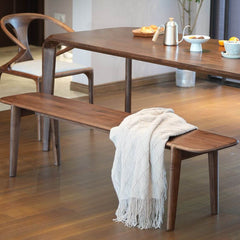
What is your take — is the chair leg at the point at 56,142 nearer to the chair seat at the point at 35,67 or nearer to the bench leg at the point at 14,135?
the bench leg at the point at 14,135

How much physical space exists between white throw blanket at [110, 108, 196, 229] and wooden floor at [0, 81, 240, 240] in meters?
0.07

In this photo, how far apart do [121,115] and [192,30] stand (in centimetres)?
290

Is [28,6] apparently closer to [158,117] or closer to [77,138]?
[77,138]

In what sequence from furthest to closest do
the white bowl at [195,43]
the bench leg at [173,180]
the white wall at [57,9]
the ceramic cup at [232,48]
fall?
1. the white wall at [57,9]
2. the white bowl at [195,43]
3. the ceramic cup at [232,48]
4. the bench leg at [173,180]

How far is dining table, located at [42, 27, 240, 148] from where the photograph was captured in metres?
3.22

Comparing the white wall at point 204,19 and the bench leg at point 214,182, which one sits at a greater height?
the white wall at point 204,19

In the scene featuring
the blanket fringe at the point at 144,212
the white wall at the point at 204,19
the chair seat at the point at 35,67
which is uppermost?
the white wall at the point at 204,19

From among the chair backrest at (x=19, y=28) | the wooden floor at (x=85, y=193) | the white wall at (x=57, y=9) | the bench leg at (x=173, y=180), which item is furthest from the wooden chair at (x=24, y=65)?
the white wall at (x=57, y=9)

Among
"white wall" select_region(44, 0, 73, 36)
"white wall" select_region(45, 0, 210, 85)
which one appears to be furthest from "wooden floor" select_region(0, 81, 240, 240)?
"white wall" select_region(44, 0, 73, 36)

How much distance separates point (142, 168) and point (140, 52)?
2.53 feet

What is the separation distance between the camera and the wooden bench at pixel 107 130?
297 centimetres

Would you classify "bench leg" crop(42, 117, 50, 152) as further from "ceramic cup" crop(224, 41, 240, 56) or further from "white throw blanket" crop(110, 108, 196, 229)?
"ceramic cup" crop(224, 41, 240, 56)

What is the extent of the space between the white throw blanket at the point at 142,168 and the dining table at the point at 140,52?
32cm

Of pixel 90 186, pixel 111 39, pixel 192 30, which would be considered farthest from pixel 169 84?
pixel 90 186
